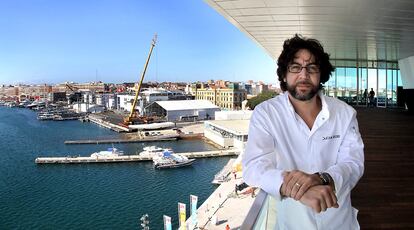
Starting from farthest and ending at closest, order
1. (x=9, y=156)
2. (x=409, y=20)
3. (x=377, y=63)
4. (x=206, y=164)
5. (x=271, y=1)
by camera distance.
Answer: (x=9, y=156) → (x=206, y=164) → (x=377, y=63) → (x=409, y=20) → (x=271, y=1)

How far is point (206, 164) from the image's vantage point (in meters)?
16.4

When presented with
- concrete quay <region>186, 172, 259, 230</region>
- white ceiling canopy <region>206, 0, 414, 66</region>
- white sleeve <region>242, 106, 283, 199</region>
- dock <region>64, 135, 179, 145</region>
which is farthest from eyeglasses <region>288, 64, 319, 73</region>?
dock <region>64, 135, 179, 145</region>

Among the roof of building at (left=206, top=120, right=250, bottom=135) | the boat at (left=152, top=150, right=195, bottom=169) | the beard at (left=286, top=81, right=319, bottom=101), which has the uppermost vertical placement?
the beard at (left=286, top=81, right=319, bottom=101)

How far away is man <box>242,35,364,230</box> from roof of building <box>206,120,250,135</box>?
17880 millimetres

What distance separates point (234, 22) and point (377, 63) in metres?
5.32

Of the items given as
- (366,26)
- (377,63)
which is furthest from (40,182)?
(366,26)

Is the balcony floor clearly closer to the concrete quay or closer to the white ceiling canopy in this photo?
the white ceiling canopy

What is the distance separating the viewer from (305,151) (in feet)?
2.37

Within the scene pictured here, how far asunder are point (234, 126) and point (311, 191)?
20.8 m

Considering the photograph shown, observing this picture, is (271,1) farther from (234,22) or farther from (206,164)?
(206,164)

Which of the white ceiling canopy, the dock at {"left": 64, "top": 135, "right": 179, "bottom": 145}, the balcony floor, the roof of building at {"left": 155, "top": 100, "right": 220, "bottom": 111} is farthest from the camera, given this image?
the roof of building at {"left": 155, "top": 100, "right": 220, "bottom": 111}

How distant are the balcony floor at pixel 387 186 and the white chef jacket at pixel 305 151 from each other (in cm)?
87

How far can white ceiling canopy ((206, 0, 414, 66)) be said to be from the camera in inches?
140

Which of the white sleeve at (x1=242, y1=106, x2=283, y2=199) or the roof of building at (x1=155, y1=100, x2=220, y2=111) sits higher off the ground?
the white sleeve at (x1=242, y1=106, x2=283, y2=199)
